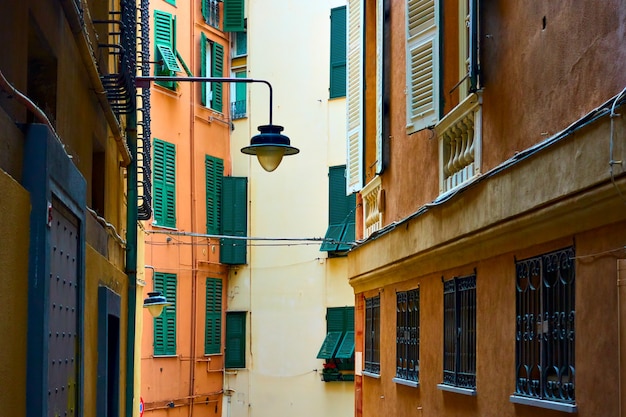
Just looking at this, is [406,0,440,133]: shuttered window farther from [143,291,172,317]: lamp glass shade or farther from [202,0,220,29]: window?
[202,0,220,29]: window

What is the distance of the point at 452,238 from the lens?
10422 mm

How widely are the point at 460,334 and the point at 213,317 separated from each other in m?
15.8

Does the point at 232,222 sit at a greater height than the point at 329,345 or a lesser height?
greater

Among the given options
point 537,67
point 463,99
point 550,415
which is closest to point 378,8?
point 463,99

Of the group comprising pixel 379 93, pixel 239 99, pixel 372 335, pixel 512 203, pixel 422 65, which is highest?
pixel 239 99

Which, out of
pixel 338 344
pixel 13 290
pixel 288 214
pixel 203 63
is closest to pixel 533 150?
pixel 13 290

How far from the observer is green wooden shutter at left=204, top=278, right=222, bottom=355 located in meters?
26.0

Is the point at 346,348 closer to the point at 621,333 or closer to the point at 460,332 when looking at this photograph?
the point at 460,332

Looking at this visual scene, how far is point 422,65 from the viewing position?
11.6m

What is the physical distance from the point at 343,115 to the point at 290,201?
2.32 m

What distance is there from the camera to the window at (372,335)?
49.9 ft

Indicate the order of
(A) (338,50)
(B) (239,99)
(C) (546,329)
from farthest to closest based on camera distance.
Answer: (B) (239,99)
(A) (338,50)
(C) (546,329)

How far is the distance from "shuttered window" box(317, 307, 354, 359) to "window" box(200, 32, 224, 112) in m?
5.24

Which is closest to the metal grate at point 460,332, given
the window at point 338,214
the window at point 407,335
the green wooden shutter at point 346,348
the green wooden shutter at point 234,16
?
the window at point 407,335
